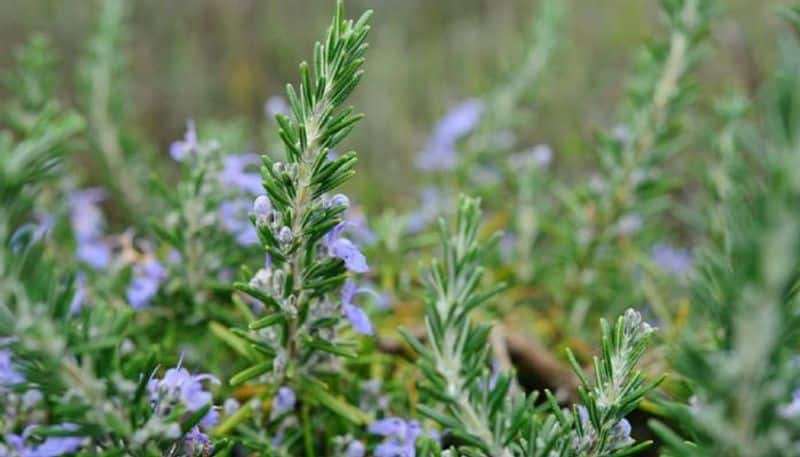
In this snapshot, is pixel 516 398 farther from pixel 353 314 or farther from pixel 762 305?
pixel 762 305

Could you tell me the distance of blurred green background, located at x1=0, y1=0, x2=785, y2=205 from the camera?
289 cm

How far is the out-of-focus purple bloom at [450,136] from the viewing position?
6.69 feet

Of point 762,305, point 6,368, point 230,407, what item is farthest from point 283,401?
point 762,305

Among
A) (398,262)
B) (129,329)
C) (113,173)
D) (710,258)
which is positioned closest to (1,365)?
(129,329)

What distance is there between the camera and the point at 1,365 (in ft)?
3.42

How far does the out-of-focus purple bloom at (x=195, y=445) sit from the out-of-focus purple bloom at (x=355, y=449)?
233 millimetres

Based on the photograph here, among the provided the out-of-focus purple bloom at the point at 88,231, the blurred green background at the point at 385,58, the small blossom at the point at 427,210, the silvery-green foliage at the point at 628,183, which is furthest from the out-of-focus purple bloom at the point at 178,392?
the blurred green background at the point at 385,58

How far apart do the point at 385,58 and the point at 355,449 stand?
2.43 m

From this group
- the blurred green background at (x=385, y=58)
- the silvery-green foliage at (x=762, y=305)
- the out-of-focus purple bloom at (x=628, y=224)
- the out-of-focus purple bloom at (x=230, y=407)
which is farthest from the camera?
the blurred green background at (x=385, y=58)

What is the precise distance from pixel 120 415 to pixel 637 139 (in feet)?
3.53

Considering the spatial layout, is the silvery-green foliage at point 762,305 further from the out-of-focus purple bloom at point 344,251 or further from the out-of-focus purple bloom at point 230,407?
the out-of-focus purple bloom at point 230,407

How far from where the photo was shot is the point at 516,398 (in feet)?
2.83

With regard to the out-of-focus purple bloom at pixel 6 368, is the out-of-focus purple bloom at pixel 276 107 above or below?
above

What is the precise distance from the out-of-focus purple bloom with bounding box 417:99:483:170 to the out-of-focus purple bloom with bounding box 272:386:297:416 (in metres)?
1.07
